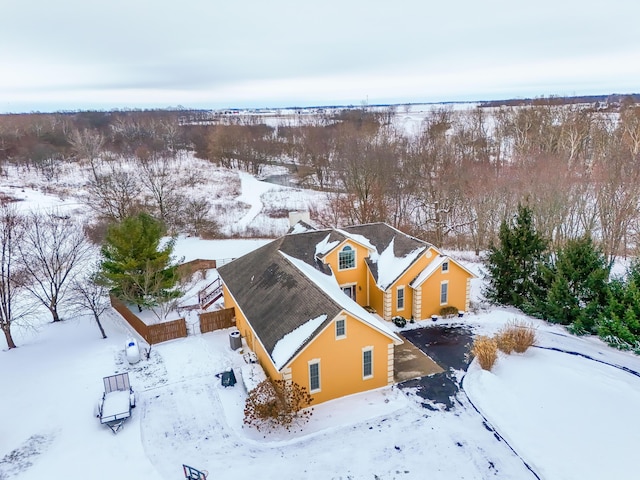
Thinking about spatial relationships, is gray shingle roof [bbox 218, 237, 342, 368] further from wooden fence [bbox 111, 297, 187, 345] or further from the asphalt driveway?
the asphalt driveway

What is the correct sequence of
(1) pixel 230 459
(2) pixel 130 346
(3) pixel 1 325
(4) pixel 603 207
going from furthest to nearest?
(4) pixel 603 207, (3) pixel 1 325, (2) pixel 130 346, (1) pixel 230 459

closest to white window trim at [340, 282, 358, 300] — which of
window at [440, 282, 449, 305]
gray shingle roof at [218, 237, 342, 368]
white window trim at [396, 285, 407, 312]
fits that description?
white window trim at [396, 285, 407, 312]

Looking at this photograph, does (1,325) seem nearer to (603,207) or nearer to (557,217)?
(557,217)

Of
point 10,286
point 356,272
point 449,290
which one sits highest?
point 356,272

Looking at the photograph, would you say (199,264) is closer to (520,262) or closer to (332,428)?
(332,428)

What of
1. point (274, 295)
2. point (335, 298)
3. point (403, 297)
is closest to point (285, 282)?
point (274, 295)

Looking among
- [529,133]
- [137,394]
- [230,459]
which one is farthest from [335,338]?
[529,133]

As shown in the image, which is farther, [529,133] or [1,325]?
[529,133]

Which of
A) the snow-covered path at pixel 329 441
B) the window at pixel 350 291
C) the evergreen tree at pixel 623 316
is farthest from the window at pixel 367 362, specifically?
the evergreen tree at pixel 623 316
